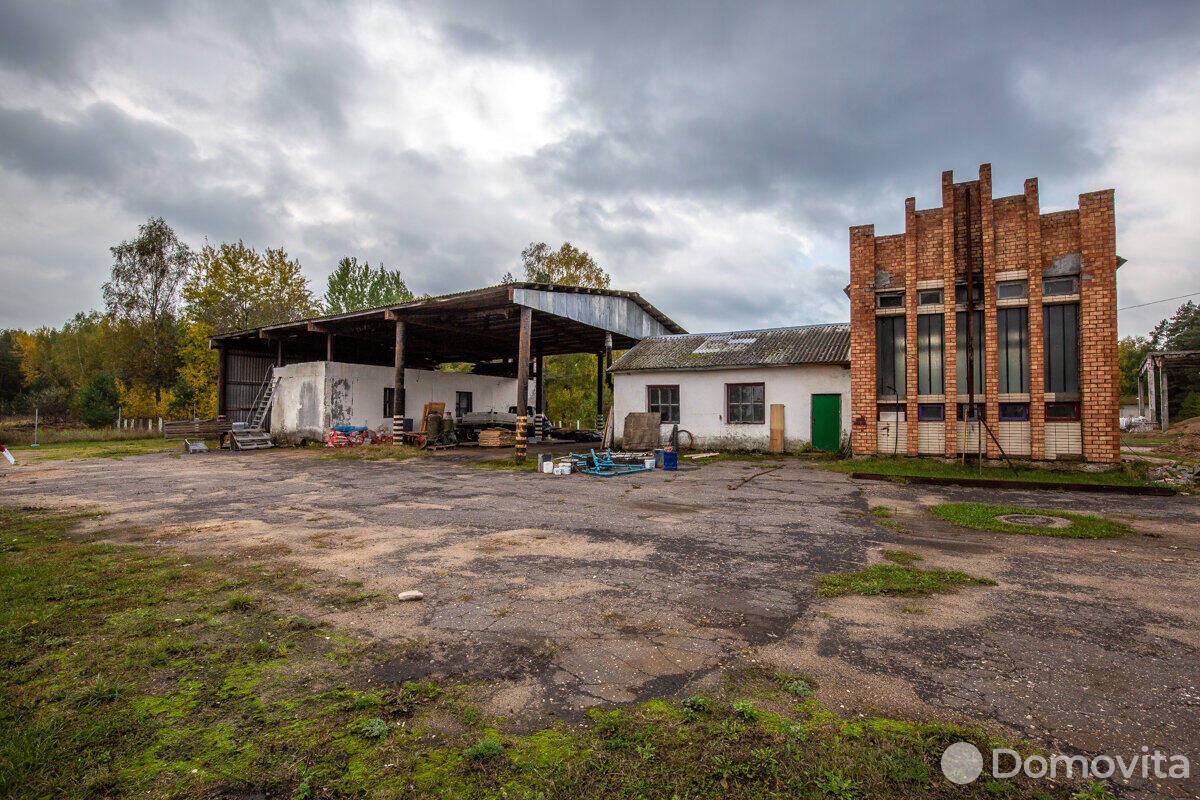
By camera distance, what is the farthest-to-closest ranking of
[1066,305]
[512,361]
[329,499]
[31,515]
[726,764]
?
[512,361] → [1066,305] → [329,499] → [31,515] → [726,764]

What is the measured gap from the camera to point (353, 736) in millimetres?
2375

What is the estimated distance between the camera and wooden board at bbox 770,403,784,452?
54.8 ft

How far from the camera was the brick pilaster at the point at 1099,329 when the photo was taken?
11180 millimetres

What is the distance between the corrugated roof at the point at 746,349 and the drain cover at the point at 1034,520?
354 inches

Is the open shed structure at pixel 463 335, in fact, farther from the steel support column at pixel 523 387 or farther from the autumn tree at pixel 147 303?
the autumn tree at pixel 147 303

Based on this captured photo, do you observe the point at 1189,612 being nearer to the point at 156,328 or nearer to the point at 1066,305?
the point at 1066,305

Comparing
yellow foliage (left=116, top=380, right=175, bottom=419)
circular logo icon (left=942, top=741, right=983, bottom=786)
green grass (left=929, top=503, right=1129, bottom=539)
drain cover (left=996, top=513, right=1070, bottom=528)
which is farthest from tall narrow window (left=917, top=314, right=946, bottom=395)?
yellow foliage (left=116, top=380, right=175, bottom=419)

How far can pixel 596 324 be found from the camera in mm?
19188

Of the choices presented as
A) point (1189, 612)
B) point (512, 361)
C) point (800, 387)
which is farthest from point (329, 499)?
point (512, 361)

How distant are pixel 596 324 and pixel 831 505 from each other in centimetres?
1242

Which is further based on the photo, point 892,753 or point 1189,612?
point 1189,612

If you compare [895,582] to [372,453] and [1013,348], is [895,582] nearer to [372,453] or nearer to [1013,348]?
[1013,348]

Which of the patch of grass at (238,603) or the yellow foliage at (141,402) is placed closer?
the patch of grass at (238,603)

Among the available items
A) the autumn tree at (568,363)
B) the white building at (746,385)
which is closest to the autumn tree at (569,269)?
the autumn tree at (568,363)
